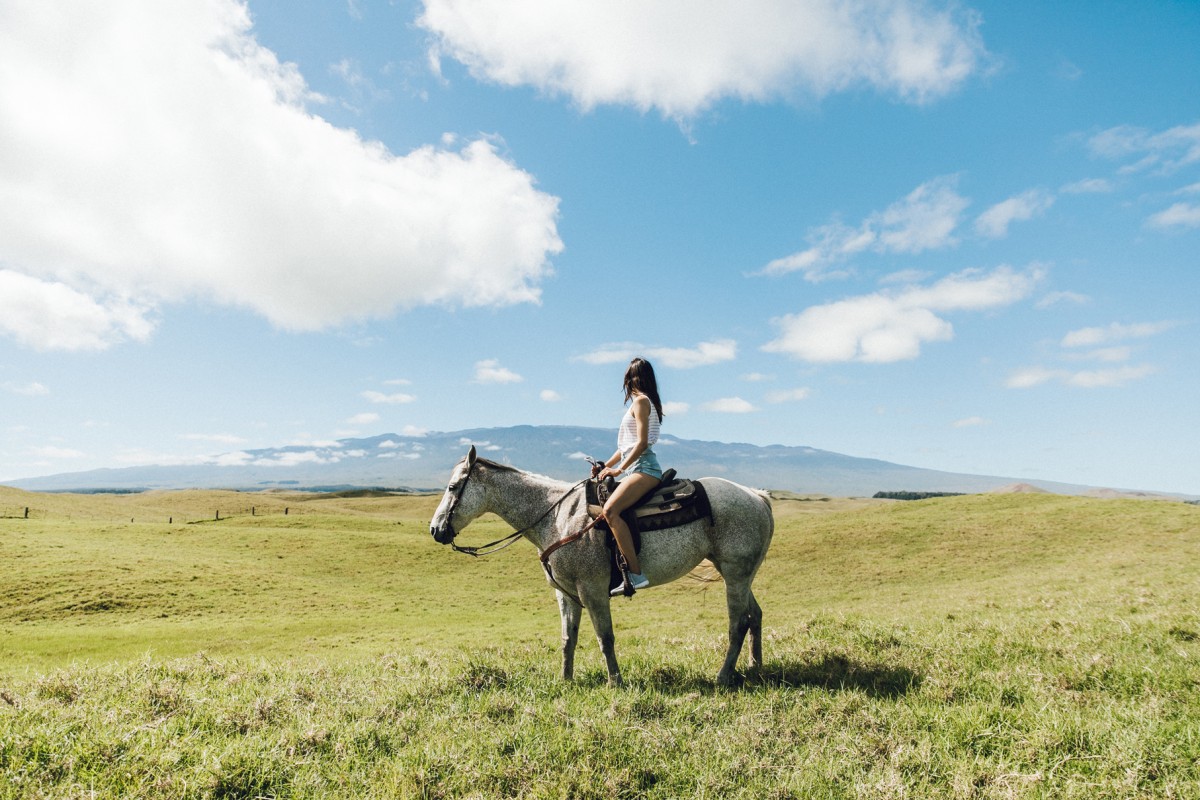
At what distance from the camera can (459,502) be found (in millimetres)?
8984

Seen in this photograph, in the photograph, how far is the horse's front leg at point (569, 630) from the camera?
27.7ft

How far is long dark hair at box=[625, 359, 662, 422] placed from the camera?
28.5 ft

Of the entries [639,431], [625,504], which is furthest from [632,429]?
[625,504]

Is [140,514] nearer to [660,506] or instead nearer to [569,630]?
[569,630]

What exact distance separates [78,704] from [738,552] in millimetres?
8468

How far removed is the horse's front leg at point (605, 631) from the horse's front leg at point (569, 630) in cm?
43

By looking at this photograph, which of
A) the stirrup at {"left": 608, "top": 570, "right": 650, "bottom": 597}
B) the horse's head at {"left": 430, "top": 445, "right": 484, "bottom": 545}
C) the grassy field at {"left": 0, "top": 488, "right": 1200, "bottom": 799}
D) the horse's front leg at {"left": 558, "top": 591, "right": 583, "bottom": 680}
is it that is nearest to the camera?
the grassy field at {"left": 0, "top": 488, "right": 1200, "bottom": 799}

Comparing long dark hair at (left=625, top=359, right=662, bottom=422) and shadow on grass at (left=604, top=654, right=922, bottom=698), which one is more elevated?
long dark hair at (left=625, top=359, right=662, bottom=422)

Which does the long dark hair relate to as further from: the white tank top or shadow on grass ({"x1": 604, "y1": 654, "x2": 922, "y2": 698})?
shadow on grass ({"x1": 604, "y1": 654, "x2": 922, "y2": 698})

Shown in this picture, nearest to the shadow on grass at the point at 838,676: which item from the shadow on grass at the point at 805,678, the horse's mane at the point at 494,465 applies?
the shadow on grass at the point at 805,678

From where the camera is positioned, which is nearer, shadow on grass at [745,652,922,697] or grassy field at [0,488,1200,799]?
grassy field at [0,488,1200,799]

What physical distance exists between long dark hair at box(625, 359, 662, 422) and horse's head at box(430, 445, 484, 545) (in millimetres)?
2752

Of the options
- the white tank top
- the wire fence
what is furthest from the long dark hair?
the wire fence

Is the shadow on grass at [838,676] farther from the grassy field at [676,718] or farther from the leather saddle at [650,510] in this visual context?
the leather saddle at [650,510]
